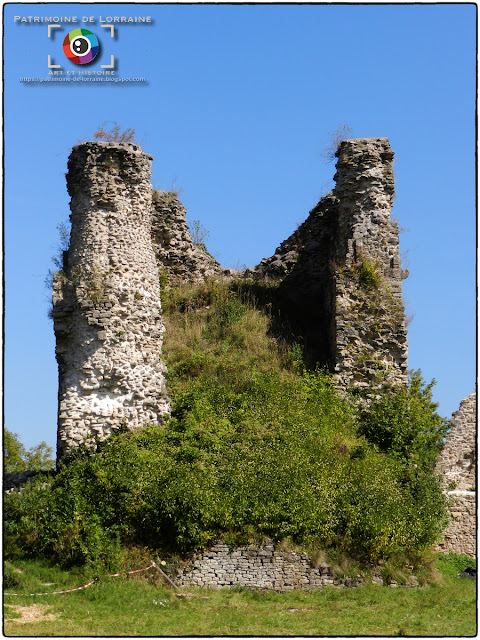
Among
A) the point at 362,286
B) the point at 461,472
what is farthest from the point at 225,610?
the point at 362,286

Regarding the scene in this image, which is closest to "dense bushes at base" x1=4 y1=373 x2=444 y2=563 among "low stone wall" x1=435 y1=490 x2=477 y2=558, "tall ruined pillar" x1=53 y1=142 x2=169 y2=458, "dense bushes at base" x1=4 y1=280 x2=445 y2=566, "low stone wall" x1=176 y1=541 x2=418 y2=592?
"dense bushes at base" x1=4 y1=280 x2=445 y2=566

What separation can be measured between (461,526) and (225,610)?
24.1 ft

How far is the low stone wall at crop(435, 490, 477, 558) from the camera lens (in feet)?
75.1

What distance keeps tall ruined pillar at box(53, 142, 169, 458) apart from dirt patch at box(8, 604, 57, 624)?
4279mm

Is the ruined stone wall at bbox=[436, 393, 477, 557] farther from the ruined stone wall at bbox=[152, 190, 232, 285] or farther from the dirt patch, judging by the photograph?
the dirt patch

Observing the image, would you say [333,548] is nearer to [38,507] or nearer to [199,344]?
[38,507]

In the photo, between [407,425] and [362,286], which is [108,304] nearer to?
[362,286]

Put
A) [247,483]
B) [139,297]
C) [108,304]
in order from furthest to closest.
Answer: [139,297] → [108,304] → [247,483]

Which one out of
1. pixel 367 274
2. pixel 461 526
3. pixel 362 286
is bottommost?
pixel 461 526

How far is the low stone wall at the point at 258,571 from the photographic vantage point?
19.0 m

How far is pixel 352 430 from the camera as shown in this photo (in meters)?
22.2

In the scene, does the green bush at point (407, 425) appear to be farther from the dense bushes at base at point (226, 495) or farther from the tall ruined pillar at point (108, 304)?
the tall ruined pillar at point (108, 304)

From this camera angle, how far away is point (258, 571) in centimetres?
1900

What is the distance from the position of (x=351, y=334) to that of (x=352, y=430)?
2214mm
